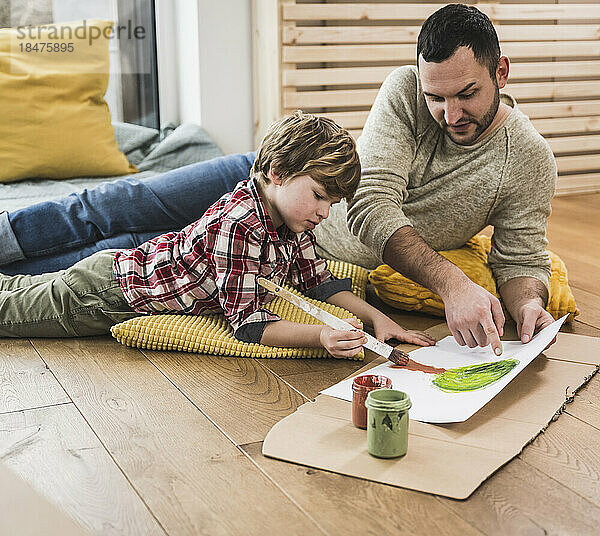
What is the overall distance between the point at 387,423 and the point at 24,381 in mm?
763

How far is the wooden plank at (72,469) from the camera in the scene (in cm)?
106

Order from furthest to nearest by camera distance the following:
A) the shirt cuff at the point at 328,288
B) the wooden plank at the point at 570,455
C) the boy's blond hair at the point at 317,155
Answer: the shirt cuff at the point at 328,288 < the boy's blond hair at the point at 317,155 < the wooden plank at the point at 570,455

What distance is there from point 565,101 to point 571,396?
2.83 metres

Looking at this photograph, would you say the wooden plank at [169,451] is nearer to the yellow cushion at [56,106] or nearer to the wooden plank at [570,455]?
the wooden plank at [570,455]

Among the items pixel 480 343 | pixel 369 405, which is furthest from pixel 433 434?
pixel 480 343

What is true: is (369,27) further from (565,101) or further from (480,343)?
(480,343)

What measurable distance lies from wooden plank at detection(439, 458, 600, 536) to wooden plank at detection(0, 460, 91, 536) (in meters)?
0.51

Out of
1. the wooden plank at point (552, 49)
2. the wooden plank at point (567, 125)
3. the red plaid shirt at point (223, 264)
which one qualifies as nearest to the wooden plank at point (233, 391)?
the red plaid shirt at point (223, 264)

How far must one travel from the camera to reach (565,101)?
391 centimetres

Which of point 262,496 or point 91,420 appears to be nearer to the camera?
point 262,496

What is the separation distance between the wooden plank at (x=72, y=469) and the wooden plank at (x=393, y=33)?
2020 mm

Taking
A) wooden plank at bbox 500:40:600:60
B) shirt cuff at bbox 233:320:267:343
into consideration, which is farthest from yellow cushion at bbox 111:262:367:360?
wooden plank at bbox 500:40:600:60

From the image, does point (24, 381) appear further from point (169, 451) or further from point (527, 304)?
point (527, 304)

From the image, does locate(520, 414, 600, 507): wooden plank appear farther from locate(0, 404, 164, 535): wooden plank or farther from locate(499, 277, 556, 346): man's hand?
locate(0, 404, 164, 535): wooden plank
